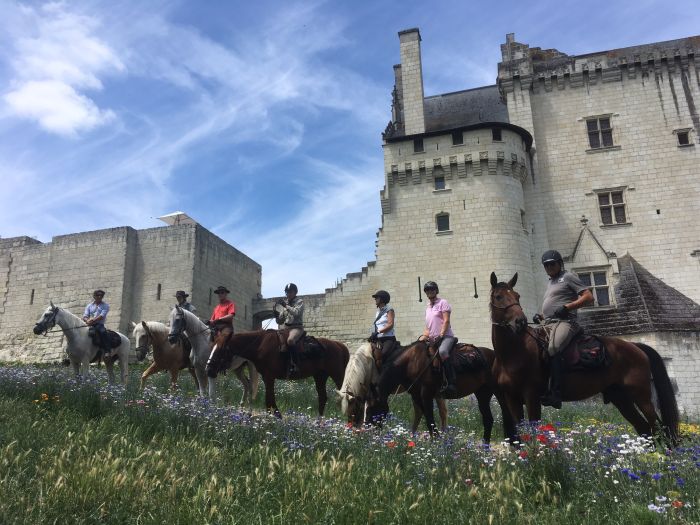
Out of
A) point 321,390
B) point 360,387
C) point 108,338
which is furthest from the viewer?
point 108,338

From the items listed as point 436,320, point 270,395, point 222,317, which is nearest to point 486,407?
point 436,320

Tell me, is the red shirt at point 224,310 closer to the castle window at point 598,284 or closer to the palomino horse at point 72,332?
the palomino horse at point 72,332

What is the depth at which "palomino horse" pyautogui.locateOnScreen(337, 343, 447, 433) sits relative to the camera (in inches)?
337

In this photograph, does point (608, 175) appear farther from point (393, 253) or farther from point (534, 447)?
point (534, 447)

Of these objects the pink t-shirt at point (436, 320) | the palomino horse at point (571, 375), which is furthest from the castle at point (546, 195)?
the palomino horse at point (571, 375)

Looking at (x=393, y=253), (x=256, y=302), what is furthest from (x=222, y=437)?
(x=256, y=302)

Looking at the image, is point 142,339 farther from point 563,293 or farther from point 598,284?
point 598,284

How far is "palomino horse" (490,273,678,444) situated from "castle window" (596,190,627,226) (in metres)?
20.5

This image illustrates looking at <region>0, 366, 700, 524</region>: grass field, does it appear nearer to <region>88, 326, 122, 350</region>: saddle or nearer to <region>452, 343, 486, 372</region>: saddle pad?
<region>452, 343, 486, 372</region>: saddle pad

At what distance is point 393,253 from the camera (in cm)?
2684

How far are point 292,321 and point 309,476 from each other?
6.23 meters

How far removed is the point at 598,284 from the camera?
82.6ft

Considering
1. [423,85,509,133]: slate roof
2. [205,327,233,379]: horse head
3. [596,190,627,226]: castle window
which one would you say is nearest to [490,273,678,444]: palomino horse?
[205,327,233,379]: horse head

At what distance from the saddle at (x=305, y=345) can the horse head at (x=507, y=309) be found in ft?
14.5
